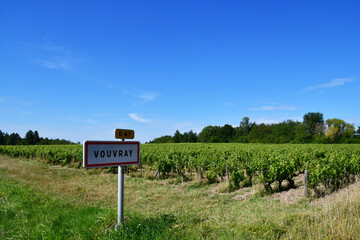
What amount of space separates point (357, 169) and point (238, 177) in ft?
18.6

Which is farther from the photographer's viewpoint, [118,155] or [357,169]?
[357,169]

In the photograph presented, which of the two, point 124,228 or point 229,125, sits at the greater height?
point 229,125

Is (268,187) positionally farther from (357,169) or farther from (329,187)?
(357,169)

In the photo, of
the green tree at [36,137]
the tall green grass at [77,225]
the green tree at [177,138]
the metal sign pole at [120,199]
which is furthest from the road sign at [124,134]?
the green tree at [36,137]

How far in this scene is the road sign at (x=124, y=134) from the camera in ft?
12.4

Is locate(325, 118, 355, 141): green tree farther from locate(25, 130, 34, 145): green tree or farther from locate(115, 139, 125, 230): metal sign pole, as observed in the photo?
locate(25, 130, 34, 145): green tree

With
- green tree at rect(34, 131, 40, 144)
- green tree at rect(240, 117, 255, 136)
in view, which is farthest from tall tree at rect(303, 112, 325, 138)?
green tree at rect(34, 131, 40, 144)

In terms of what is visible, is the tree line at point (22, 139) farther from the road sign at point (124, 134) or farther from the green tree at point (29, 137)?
the road sign at point (124, 134)

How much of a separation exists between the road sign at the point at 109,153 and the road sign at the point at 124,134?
0.10 metres

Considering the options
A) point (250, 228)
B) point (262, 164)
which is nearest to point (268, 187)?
point (262, 164)

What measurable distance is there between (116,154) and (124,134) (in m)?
0.36

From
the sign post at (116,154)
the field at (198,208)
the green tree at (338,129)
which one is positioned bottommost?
the field at (198,208)

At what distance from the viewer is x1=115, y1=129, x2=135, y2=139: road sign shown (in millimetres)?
3783

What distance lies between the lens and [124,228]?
3549 millimetres
